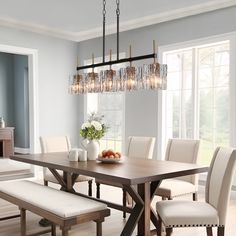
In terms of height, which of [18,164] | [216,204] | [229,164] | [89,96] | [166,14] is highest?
[166,14]

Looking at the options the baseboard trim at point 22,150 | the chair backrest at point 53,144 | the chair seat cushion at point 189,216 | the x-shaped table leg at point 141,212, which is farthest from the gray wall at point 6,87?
the chair seat cushion at point 189,216

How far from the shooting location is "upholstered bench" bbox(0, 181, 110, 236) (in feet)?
9.30

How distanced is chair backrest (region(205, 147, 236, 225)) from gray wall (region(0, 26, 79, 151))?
4571mm

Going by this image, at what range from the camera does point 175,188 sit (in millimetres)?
3750

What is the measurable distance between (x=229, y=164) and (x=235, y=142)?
8.00 feet

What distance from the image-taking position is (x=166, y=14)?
19.0 feet

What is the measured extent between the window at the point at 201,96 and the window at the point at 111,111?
1.14 m

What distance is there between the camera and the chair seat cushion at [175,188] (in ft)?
12.2

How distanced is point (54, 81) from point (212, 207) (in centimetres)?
493

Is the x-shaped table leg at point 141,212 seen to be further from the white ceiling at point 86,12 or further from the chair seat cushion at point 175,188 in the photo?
the white ceiling at point 86,12

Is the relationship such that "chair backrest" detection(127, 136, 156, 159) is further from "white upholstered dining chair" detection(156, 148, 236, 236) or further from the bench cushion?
"white upholstered dining chair" detection(156, 148, 236, 236)

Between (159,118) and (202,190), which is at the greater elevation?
(159,118)

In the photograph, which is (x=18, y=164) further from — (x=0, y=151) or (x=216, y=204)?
(x=216, y=204)

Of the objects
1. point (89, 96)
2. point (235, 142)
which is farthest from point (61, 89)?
point (235, 142)
